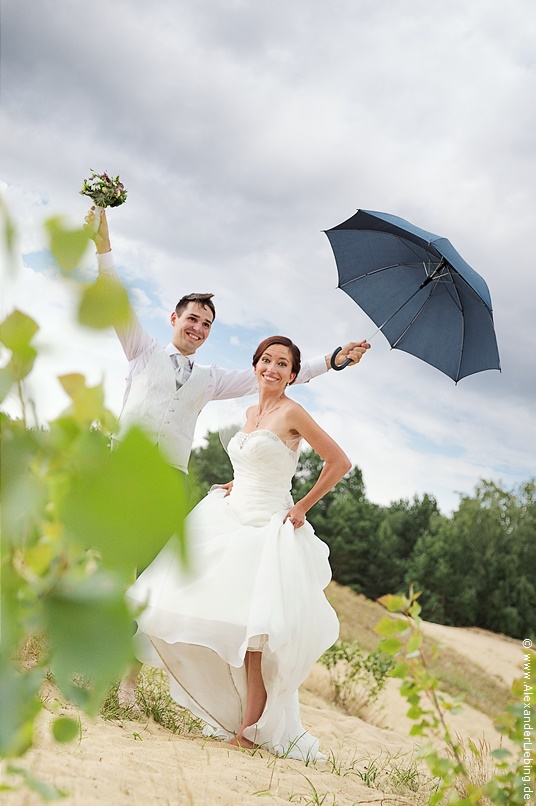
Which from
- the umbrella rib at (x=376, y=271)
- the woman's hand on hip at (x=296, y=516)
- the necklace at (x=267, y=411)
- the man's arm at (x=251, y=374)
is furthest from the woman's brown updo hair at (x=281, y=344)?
the umbrella rib at (x=376, y=271)

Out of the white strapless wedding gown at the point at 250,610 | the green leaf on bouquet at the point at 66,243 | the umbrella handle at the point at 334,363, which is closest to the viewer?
the green leaf on bouquet at the point at 66,243

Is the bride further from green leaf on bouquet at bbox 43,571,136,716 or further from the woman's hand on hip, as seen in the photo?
green leaf on bouquet at bbox 43,571,136,716

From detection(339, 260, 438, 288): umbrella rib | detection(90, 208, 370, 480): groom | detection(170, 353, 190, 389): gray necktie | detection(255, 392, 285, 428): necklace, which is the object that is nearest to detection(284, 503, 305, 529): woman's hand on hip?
detection(255, 392, 285, 428): necklace

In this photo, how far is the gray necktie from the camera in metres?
4.02

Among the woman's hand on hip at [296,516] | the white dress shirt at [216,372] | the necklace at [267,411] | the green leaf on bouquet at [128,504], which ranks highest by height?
the white dress shirt at [216,372]

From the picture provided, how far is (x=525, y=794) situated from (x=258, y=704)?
1643 millimetres

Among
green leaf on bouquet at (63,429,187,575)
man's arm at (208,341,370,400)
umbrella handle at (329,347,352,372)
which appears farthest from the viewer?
umbrella handle at (329,347,352,372)

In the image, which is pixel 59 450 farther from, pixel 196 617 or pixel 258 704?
pixel 258 704

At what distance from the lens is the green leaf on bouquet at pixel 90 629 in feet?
1.62

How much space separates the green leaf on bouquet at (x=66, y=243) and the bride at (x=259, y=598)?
2.62 metres

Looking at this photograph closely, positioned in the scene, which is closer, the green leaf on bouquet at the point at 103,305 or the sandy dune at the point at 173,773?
the green leaf on bouquet at the point at 103,305

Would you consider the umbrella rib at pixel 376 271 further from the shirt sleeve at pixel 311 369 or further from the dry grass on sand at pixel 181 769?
the dry grass on sand at pixel 181 769

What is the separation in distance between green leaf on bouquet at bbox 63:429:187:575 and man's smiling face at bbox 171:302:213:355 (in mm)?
3671

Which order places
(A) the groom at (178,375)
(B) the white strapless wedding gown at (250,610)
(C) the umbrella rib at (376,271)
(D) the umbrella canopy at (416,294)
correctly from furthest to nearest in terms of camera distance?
(C) the umbrella rib at (376,271) < (D) the umbrella canopy at (416,294) < (A) the groom at (178,375) < (B) the white strapless wedding gown at (250,610)
